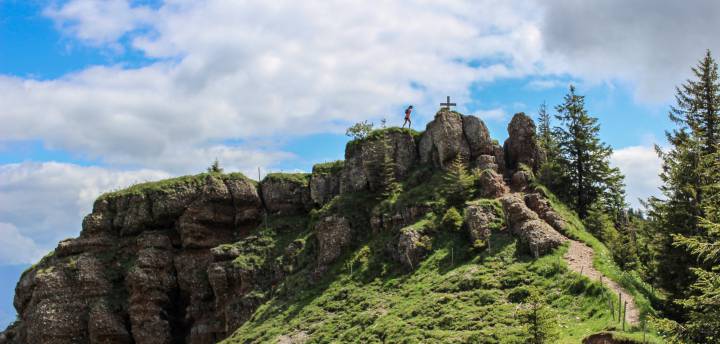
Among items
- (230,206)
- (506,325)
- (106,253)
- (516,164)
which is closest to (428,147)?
(516,164)

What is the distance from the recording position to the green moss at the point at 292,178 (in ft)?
239

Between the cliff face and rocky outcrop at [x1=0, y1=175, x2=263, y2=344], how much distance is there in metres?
0.11

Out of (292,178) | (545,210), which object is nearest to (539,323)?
(545,210)

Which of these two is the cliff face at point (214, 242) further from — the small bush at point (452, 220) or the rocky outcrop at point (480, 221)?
the rocky outcrop at point (480, 221)

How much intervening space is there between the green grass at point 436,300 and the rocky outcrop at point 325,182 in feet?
38.7

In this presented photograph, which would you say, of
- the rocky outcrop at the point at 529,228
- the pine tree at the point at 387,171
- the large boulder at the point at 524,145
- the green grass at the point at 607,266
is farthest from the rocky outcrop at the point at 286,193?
the green grass at the point at 607,266

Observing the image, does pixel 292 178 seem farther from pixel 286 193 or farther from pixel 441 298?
pixel 441 298

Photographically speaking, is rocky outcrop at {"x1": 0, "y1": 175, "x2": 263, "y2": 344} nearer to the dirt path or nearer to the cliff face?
the cliff face

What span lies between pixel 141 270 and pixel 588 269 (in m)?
45.3

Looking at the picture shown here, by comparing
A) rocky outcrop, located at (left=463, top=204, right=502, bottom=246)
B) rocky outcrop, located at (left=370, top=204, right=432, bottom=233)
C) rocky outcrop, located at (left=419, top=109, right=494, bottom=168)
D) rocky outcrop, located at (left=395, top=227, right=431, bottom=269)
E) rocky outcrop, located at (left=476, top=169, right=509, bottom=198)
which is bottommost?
rocky outcrop, located at (left=395, top=227, right=431, bottom=269)

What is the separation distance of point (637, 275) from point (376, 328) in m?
19.4

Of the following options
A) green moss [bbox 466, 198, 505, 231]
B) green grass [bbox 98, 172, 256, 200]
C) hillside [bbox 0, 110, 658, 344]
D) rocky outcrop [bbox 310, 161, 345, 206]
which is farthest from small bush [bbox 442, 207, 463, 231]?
green grass [bbox 98, 172, 256, 200]

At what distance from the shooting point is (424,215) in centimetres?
5831

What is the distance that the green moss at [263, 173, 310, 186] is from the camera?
7294 centimetres
